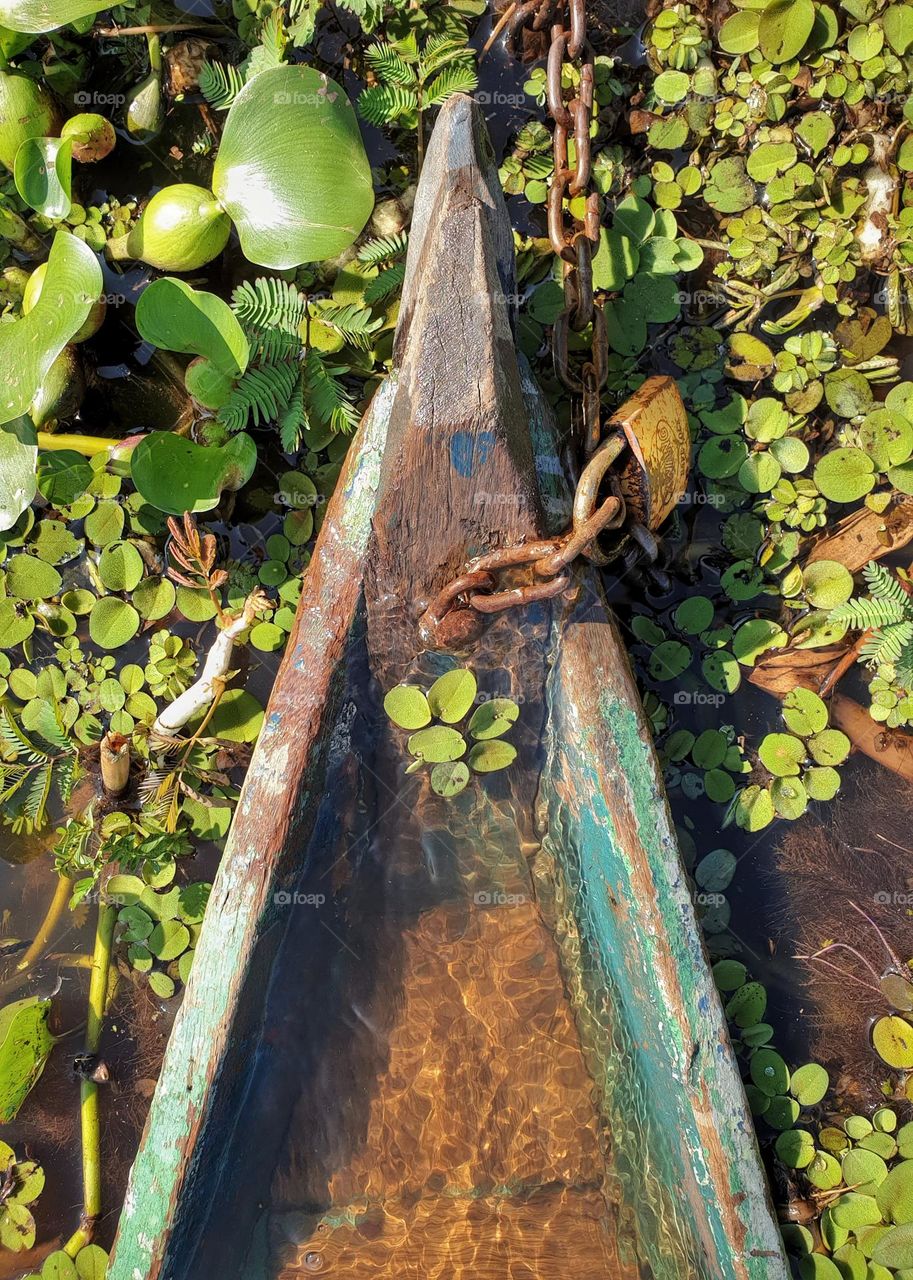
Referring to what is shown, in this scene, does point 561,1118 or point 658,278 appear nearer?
point 561,1118

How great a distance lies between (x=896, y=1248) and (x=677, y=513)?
1919 mm

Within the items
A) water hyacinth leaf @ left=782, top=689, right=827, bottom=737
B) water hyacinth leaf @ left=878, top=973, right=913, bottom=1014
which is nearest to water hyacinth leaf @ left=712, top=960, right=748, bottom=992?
water hyacinth leaf @ left=878, top=973, right=913, bottom=1014

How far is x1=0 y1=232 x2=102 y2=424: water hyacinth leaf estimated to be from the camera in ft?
6.71

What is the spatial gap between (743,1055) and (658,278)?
2.07 m

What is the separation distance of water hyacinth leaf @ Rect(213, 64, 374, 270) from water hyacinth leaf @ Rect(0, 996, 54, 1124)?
203cm

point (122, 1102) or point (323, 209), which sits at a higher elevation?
point (323, 209)

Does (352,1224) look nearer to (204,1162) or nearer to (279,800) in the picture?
(204,1162)

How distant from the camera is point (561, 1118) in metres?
2.26

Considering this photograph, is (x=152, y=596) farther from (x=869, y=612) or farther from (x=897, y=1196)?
(x=897, y=1196)

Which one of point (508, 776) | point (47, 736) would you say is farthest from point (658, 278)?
point (47, 736)

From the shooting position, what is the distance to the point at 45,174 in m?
2.24

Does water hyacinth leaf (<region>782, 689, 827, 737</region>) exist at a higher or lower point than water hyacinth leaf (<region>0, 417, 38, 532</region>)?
lower

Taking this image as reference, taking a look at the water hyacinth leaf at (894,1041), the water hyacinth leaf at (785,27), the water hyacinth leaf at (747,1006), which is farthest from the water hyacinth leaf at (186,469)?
the water hyacinth leaf at (894,1041)

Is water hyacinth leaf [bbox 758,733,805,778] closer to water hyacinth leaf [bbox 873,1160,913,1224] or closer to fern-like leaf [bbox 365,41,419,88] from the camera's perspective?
water hyacinth leaf [bbox 873,1160,913,1224]
